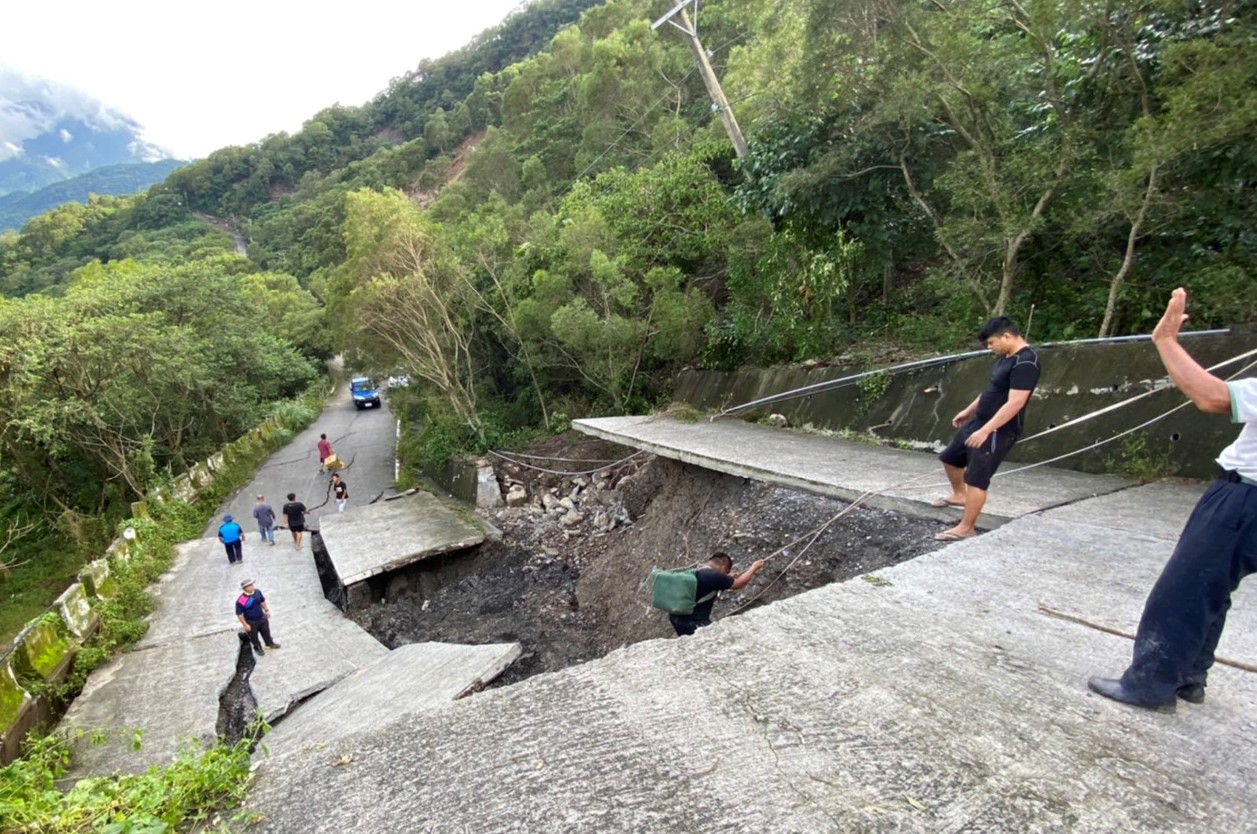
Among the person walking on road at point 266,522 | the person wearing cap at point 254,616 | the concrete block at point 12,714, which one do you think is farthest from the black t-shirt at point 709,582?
the person walking on road at point 266,522

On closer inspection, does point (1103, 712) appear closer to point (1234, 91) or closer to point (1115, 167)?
point (1234, 91)

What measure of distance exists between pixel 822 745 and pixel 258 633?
8.04 meters

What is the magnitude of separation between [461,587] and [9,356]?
40.8 feet

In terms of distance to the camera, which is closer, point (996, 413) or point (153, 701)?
point (996, 413)

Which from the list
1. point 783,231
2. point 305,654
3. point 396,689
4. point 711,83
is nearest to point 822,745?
point 396,689

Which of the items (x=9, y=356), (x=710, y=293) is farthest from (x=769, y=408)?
(x=9, y=356)

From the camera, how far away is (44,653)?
7.45 meters

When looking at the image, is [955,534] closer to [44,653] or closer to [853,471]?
[853,471]

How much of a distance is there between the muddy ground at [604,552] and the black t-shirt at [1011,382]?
1.04 m

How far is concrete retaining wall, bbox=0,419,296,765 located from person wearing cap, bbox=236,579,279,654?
221 cm

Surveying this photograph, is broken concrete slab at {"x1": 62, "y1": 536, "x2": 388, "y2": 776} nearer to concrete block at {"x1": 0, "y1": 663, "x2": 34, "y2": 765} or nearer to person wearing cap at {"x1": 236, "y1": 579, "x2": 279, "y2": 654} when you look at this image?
person wearing cap at {"x1": 236, "y1": 579, "x2": 279, "y2": 654}

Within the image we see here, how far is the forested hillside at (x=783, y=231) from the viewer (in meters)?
4.84

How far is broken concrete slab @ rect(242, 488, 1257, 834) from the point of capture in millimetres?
1715

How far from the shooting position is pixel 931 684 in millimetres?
2283
